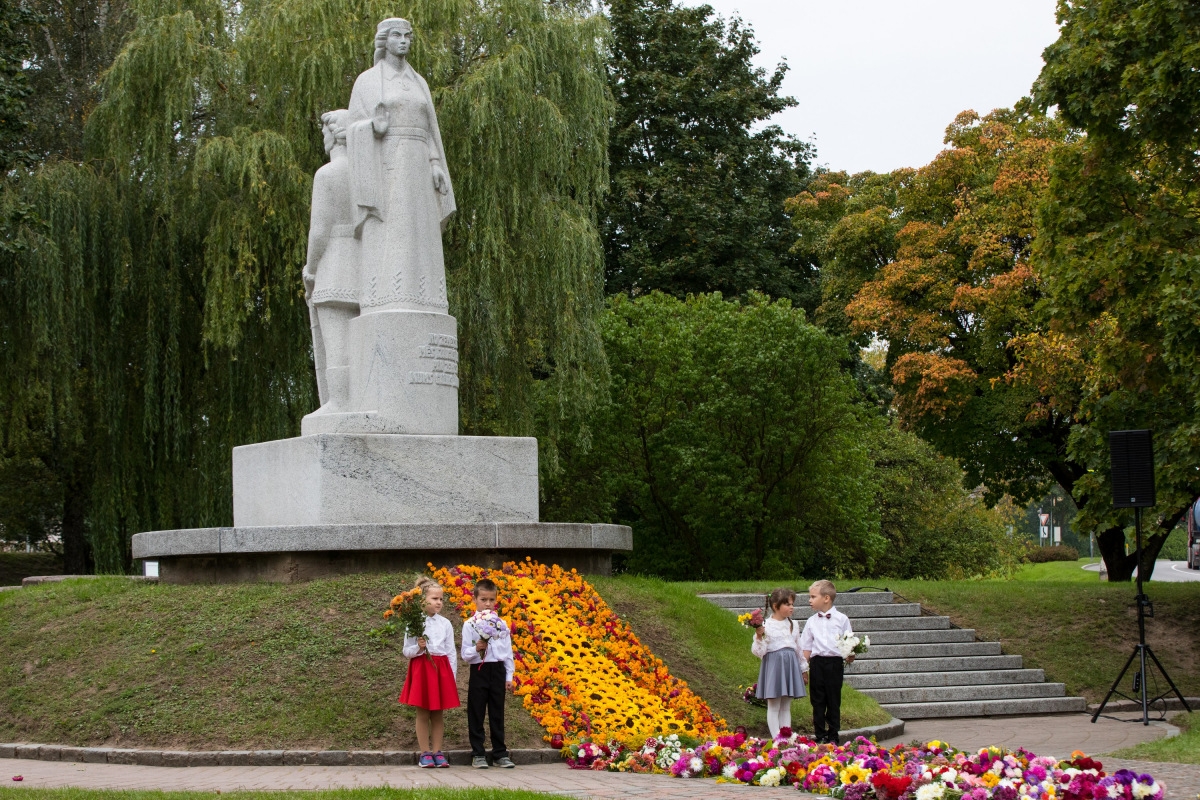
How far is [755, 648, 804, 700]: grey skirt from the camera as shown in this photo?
414 inches

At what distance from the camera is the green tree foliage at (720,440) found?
26625 mm

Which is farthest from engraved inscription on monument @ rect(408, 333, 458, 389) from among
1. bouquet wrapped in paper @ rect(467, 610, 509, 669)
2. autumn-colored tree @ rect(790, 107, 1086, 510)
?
autumn-colored tree @ rect(790, 107, 1086, 510)

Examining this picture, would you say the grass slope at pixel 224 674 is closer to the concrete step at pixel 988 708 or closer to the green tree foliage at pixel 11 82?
the concrete step at pixel 988 708

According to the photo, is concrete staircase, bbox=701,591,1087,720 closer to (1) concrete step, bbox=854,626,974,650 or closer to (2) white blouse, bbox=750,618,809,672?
(1) concrete step, bbox=854,626,974,650

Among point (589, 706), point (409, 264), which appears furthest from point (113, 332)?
point (589, 706)

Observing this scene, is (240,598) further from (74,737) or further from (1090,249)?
(1090,249)

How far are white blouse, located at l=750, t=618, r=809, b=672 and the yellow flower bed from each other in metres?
0.84

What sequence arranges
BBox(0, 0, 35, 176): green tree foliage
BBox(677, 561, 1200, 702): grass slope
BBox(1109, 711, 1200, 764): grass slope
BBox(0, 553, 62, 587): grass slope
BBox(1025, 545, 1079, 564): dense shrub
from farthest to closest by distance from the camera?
BBox(1025, 545, 1079, 564): dense shrub < BBox(0, 553, 62, 587): grass slope < BBox(0, 0, 35, 176): green tree foliage < BBox(677, 561, 1200, 702): grass slope < BBox(1109, 711, 1200, 764): grass slope

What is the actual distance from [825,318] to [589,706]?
69.2 ft

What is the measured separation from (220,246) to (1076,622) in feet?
44.3

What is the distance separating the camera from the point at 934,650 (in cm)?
1747

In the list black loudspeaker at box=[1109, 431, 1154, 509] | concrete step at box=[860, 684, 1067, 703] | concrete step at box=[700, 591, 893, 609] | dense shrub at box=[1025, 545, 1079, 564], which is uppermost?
black loudspeaker at box=[1109, 431, 1154, 509]

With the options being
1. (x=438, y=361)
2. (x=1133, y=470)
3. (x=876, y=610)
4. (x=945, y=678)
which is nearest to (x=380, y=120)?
(x=438, y=361)

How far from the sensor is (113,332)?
20312 mm
